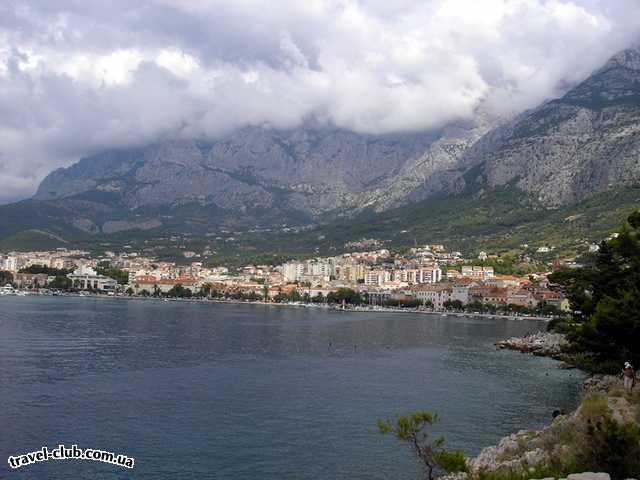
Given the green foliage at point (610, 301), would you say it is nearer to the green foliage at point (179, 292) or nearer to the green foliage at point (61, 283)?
the green foliage at point (179, 292)

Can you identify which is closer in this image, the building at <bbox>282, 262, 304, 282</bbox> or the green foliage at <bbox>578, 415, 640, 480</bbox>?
the green foliage at <bbox>578, 415, 640, 480</bbox>

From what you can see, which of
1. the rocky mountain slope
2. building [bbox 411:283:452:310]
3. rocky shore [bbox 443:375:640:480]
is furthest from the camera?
the rocky mountain slope

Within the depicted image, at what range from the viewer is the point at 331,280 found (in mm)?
159875

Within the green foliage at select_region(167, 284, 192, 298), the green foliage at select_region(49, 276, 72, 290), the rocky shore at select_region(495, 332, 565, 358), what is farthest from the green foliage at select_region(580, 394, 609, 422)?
the green foliage at select_region(49, 276, 72, 290)

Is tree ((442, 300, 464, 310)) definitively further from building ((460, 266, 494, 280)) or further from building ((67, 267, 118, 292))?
building ((67, 267, 118, 292))

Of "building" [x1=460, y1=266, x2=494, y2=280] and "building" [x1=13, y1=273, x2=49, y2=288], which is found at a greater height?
"building" [x1=460, y1=266, x2=494, y2=280]

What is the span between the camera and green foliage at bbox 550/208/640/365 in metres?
23.7

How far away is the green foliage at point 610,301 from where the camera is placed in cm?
2369

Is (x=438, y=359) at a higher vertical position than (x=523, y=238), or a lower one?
lower

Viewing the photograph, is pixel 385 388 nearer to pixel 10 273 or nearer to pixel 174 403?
pixel 174 403

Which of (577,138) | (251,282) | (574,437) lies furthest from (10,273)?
(574,437)

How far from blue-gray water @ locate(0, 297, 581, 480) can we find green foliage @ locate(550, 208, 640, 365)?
128 inches

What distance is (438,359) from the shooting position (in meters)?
44.2

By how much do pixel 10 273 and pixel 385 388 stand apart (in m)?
146
